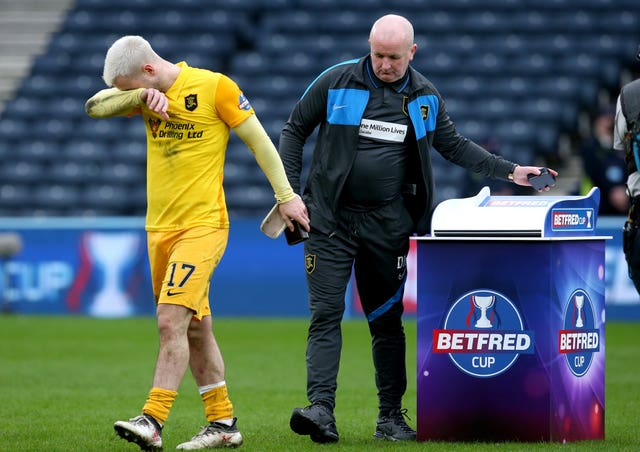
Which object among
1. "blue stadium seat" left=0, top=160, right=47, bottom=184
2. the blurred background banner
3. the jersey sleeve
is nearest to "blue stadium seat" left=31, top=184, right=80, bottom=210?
"blue stadium seat" left=0, top=160, right=47, bottom=184

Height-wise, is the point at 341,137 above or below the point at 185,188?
above

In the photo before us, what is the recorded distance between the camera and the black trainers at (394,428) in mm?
6570

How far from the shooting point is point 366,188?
658 centimetres

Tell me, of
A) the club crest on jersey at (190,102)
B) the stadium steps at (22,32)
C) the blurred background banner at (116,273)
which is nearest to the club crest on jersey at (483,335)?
the club crest on jersey at (190,102)

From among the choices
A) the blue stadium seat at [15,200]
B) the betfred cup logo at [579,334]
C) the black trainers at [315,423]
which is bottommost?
the black trainers at [315,423]

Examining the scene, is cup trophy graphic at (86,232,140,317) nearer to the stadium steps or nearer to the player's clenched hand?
the stadium steps

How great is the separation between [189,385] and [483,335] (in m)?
3.86

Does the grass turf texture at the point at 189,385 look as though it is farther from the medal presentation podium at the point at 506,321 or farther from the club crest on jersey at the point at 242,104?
the club crest on jersey at the point at 242,104

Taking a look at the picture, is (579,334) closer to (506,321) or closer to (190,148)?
(506,321)

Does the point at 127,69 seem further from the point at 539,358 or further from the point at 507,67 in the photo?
the point at 507,67

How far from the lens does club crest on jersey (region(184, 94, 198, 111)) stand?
A: 19.8 feet

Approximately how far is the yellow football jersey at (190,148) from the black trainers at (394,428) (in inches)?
55.5

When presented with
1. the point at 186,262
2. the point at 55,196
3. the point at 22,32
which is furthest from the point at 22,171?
the point at 186,262

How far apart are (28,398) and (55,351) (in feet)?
11.8
